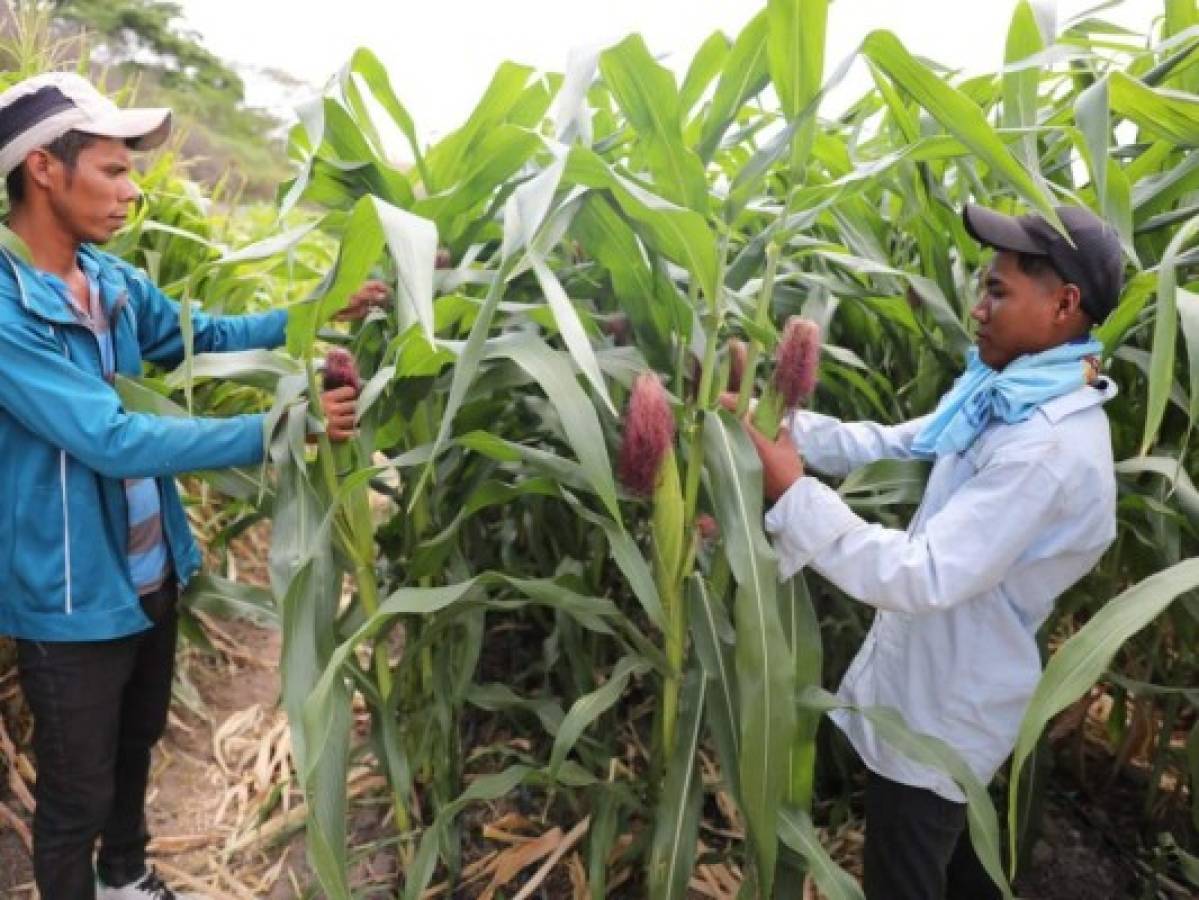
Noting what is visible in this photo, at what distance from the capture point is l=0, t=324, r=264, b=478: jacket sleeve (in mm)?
1133

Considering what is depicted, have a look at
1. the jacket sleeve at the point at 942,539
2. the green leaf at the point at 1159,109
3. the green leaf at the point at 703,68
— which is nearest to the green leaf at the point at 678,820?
the jacket sleeve at the point at 942,539

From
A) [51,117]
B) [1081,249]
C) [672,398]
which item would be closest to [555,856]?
[672,398]

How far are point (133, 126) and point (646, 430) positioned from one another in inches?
34.3

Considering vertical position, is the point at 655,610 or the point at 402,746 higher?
the point at 655,610

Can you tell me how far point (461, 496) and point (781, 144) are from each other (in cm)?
70

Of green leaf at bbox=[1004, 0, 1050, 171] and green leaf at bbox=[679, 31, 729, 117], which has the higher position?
green leaf at bbox=[1004, 0, 1050, 171]

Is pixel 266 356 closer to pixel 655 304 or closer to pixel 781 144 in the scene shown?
pixel 655 304

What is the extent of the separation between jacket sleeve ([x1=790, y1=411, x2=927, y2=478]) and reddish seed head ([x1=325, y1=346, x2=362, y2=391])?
63cm

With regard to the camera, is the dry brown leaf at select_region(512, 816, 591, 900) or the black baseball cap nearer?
the black baseball cap

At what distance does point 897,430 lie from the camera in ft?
4.25

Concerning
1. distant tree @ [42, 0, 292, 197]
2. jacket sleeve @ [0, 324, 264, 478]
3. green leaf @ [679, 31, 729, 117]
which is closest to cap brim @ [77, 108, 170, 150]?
jacket sleeve @ [0, 324, 264, 478]

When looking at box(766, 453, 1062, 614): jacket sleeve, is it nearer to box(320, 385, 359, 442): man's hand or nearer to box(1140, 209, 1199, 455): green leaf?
box(1140, 209, 1199, 455): green leaf

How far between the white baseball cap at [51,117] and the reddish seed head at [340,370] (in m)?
0.45

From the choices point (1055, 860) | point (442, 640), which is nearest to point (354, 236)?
point (442, 640)
